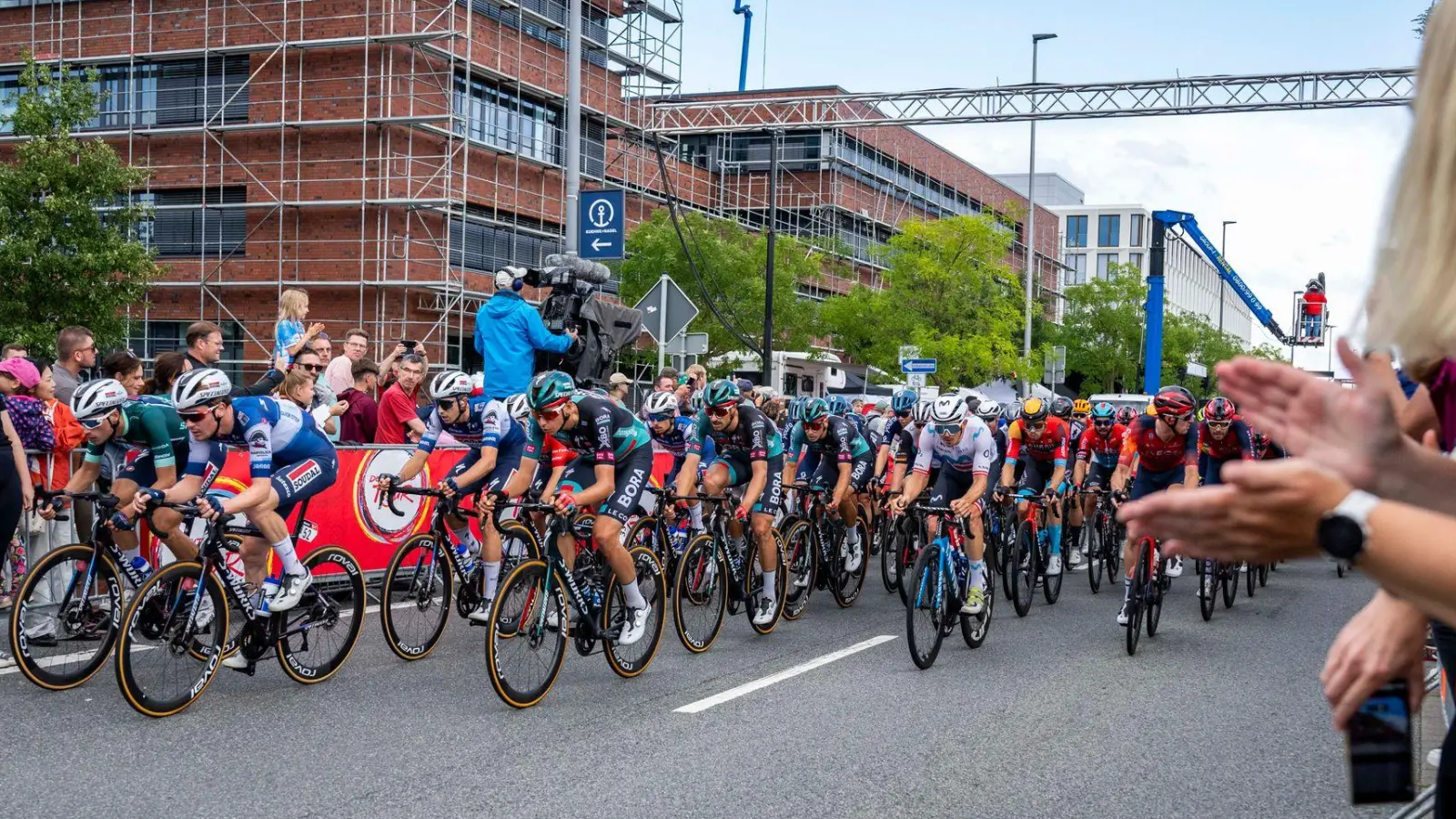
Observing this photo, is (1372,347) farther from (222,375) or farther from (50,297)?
(50,297)

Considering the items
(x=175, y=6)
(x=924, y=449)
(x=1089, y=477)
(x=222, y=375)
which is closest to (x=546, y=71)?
(x=175, y=6)

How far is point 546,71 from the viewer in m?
38.8

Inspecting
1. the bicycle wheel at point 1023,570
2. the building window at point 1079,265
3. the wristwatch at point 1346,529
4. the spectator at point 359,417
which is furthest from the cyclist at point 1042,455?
the building window at point 1079,265

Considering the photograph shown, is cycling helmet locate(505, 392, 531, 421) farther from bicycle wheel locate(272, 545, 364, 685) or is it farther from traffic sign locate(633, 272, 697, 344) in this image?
traffic sign locate(633, 272, 697, 344)

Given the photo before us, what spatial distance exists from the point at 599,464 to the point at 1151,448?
5949 mm

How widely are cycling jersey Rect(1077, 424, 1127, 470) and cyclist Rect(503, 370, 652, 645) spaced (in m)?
7.43

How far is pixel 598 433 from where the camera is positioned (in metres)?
8.76

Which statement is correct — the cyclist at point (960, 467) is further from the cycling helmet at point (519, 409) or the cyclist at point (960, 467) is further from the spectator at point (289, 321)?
the spectator at point (289, 321)

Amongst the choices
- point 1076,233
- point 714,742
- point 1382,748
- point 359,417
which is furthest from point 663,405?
point 1076,233

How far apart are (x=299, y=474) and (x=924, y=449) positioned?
4.67 meters

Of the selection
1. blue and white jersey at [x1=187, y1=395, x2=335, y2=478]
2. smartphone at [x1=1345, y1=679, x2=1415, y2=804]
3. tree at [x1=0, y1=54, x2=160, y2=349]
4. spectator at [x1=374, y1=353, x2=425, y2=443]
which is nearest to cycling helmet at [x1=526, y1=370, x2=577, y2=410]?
blue and white jersey at [x1=187, y1=395, x2=335, y2=478]

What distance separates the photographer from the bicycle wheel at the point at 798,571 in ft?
37.0

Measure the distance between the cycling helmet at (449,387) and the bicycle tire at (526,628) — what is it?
6.92 ft

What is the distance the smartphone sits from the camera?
1886mm
